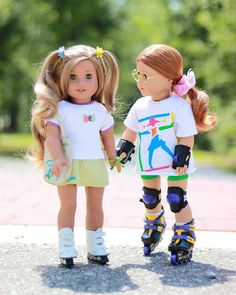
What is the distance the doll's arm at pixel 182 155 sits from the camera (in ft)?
13.2

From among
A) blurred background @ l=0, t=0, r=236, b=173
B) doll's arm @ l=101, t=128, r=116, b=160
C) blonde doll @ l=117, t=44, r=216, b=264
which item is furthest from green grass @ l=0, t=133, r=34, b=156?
blonde doll @ l=117, t=44, r=216, b=264

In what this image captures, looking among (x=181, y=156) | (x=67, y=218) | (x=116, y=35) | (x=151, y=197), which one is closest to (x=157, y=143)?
(x=181, y=156)

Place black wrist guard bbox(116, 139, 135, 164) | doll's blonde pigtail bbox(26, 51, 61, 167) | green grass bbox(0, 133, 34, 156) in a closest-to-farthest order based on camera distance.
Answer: doll's blonde pigtail bbox(26, 51, 61, 167) → black wrist guard bbox(116, 139, 135, 164) → green grass bbox(0, 133, 34, 156)

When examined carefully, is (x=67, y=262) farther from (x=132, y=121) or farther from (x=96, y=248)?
(x=132, y=121)

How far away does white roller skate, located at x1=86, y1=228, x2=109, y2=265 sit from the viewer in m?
4.07

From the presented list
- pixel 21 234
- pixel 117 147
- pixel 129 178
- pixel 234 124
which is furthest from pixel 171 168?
pixel 234 124

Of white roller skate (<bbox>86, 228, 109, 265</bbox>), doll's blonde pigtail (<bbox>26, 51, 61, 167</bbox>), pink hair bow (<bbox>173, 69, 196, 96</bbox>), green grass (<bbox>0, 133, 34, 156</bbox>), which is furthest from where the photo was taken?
green grass (<bbox>0, 133, 34, 156</bbox>)

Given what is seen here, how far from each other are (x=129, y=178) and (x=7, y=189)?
87.8 inches

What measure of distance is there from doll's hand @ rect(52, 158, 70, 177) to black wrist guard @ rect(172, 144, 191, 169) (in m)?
0.76

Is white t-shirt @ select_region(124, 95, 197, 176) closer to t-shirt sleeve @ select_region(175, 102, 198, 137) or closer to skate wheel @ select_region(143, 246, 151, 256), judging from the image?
t-shirt sleeve @ select_region(175, 102, 198, 137)

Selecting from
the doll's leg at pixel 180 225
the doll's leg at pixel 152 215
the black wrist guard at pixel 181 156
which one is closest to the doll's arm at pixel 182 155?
the black wrist guard at pixel 181 156

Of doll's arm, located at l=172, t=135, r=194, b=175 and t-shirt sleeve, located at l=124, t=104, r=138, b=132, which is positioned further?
t-shirt sleeve, located at l=124, t=104, r=138, b=132

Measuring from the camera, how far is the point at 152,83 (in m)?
4.17

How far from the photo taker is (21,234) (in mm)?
5043
